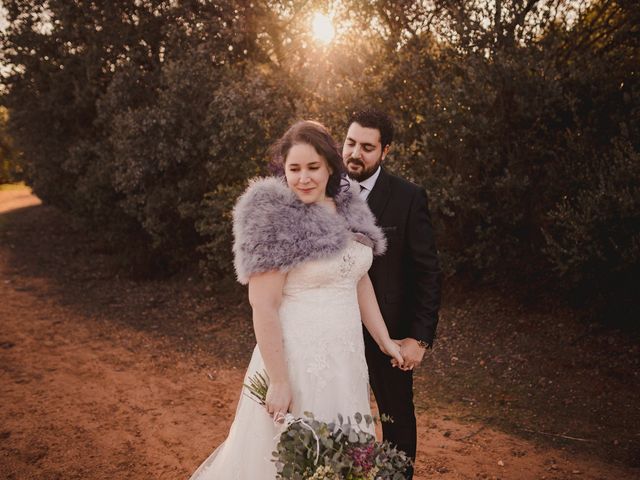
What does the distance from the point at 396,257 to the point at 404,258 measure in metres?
0.08

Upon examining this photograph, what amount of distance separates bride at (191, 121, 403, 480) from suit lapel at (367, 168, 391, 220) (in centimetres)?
43

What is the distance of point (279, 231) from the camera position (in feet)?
7.62

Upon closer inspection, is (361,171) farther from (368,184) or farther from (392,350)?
(392,350)

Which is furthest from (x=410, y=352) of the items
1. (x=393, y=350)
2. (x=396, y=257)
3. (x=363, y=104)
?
(x=363, y=104)

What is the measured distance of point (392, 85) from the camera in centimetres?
732

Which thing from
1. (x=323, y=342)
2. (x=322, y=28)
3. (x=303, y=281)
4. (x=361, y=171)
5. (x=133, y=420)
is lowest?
(x=133, y=420)

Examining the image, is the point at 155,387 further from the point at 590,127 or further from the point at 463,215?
the point at 590,127

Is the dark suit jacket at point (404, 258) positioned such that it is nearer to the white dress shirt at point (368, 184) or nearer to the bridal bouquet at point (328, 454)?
the white dress shirt at point (368, 184)

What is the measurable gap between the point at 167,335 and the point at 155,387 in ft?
6.23

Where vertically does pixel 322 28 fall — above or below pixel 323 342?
above

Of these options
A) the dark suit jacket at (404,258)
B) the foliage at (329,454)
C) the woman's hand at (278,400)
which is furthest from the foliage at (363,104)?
the woman's hand at (278,400)

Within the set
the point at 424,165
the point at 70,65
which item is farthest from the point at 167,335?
the point at 70,65

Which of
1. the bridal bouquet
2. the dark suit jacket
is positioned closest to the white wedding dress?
the bridal bouquet

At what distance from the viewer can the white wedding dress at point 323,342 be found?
2.44 meters
